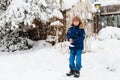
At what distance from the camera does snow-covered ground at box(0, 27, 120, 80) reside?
9.74 metres

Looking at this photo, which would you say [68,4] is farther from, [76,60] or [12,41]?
[76,60]

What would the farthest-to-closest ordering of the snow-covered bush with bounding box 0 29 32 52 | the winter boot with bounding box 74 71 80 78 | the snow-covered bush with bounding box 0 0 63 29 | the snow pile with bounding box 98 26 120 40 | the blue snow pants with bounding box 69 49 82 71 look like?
the snow pile with bounding box 98 26 120 40, the snow-covered bush with bounding box 0 29 32 52, the snow-covered bush with bounding box 0 0 63 29, the blue snow pants with bounding box 69 49 82 71, the winter boot with bounding box 74 71 80 78

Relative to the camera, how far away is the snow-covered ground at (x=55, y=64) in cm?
974

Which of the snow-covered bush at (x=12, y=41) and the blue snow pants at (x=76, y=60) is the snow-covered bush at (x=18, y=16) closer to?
the snow-covered bush at (x=12, y=41)

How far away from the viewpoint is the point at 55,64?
11.3 m

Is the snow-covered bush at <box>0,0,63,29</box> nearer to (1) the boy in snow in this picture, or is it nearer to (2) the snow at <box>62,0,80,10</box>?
(2) the snow at <box>62,0,80,10</box>

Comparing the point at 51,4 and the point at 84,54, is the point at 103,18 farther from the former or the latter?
the point at 84,54

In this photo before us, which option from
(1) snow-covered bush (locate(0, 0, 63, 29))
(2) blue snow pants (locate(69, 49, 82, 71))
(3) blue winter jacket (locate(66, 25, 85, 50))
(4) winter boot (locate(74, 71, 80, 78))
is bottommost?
(4) winter boot (locate(74, 71, 80, 78))

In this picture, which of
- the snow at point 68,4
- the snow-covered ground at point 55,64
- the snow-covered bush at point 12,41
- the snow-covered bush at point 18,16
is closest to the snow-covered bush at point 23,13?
the snow-covered bush at point 18,16

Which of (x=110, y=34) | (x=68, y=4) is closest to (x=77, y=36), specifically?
(x=68, y=4)

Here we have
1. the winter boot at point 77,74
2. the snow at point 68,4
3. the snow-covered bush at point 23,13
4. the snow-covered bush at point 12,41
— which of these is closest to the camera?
the winter boot at point 77,74

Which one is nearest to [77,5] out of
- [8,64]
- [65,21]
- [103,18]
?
[65,21]

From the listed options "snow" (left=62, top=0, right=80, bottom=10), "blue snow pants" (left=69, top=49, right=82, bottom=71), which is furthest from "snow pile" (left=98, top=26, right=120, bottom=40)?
"blue snow pants" (left=69, top=49, right=82, bottom=71)

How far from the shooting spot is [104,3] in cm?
3041
